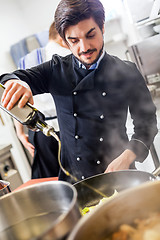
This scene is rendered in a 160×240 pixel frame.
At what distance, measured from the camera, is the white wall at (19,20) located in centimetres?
137

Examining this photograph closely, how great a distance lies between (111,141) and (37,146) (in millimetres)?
617

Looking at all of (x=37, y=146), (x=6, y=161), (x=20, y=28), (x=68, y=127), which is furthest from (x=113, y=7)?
(x=6, y=161)

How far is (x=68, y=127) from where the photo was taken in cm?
122

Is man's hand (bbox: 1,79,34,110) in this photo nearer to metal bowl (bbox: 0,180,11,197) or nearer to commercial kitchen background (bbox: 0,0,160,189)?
metal bowl (bbox: 0,180,11,197)

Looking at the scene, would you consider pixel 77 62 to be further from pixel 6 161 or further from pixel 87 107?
pixel 6 161

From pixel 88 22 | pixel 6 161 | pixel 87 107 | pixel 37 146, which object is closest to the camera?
pixel 88 22

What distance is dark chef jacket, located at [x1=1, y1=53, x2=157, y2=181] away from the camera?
1109 millimetres

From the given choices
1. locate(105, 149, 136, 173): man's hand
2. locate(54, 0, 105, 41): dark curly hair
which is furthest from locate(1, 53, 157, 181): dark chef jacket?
locate(54, 0, 105, 41): dark curly hair

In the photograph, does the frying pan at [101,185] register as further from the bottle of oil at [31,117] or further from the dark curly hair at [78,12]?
the dark curly hair at [78,12]

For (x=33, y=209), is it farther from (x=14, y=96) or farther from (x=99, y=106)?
(x=99, y=106)

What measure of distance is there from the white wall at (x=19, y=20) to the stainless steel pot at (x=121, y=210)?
117 cm

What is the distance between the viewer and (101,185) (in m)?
0.77

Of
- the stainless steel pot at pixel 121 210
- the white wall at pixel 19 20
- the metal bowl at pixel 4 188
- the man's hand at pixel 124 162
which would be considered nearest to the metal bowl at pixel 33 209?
the stainless steel pot at pixel 121 210

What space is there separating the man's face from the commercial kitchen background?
0.25 ft
